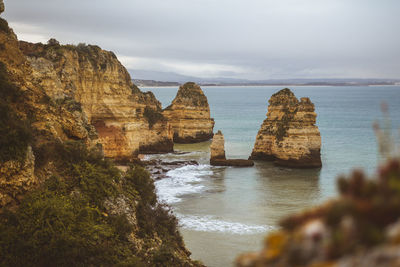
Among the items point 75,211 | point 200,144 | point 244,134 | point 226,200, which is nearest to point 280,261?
point 75,211

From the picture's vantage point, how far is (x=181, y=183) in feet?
101

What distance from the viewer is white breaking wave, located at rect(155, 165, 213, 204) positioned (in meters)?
27.1

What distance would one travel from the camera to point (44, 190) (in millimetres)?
10258

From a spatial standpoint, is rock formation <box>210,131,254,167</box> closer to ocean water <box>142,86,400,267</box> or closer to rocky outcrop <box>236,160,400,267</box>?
ocean water <box>142,86,400,267</box>

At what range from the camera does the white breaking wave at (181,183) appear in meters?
27.1

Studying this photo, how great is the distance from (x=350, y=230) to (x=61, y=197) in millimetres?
9348

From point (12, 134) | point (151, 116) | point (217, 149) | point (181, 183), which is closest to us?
point (12, 134)

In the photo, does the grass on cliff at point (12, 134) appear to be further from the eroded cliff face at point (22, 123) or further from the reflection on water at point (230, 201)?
the reflection on water at point (230, 201)

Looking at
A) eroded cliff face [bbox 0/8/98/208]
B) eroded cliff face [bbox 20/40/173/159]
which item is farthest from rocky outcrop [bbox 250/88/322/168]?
eroded cliff face [bbox 0/8/98/208]

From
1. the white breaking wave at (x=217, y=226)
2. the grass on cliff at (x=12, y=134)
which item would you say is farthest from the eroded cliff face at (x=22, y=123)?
the white breaking wave at (x=217, y=226)

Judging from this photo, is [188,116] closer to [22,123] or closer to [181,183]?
[181,183]

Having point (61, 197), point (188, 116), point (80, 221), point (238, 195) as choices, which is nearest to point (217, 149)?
point (238, 195)

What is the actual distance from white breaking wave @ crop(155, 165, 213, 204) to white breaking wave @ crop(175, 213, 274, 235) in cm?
363

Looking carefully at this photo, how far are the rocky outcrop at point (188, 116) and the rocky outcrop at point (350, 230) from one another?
179 feet
